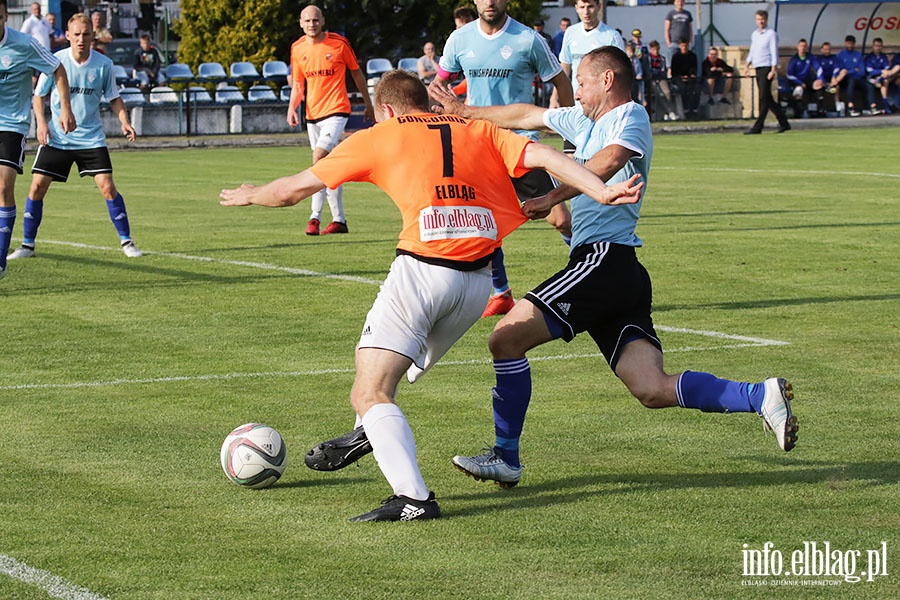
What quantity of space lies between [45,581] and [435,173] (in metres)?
2.20

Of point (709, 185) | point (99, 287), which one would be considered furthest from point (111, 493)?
point (709, 185)

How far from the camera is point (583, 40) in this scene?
15602 mm

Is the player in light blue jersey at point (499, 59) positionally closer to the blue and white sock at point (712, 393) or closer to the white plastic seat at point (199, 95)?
the blue and white sock at point (712, 393)

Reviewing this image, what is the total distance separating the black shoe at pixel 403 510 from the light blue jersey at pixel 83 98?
949cm

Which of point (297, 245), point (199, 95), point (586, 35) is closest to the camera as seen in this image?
point (586, 35)

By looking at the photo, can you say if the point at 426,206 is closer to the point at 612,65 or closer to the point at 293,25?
the point at 612,65

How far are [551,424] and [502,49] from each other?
540 cm

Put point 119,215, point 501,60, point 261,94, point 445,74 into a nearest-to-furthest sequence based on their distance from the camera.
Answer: point 501,60
point 445,74
point 119,215
point 261,94

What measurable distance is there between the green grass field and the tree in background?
2522cm

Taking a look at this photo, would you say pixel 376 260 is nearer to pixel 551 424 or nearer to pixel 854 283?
pixel 854 283

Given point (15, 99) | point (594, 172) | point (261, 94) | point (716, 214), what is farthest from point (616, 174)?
point (261, 94)

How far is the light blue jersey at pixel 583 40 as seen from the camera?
1545 centimetres

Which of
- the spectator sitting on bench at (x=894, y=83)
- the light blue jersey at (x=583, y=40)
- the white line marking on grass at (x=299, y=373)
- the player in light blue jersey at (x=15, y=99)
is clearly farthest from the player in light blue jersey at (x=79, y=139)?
the spectator sitting on bench at (x=894, y=83)

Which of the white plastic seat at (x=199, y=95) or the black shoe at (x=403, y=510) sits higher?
the black shoe at (x=403, y=510)
